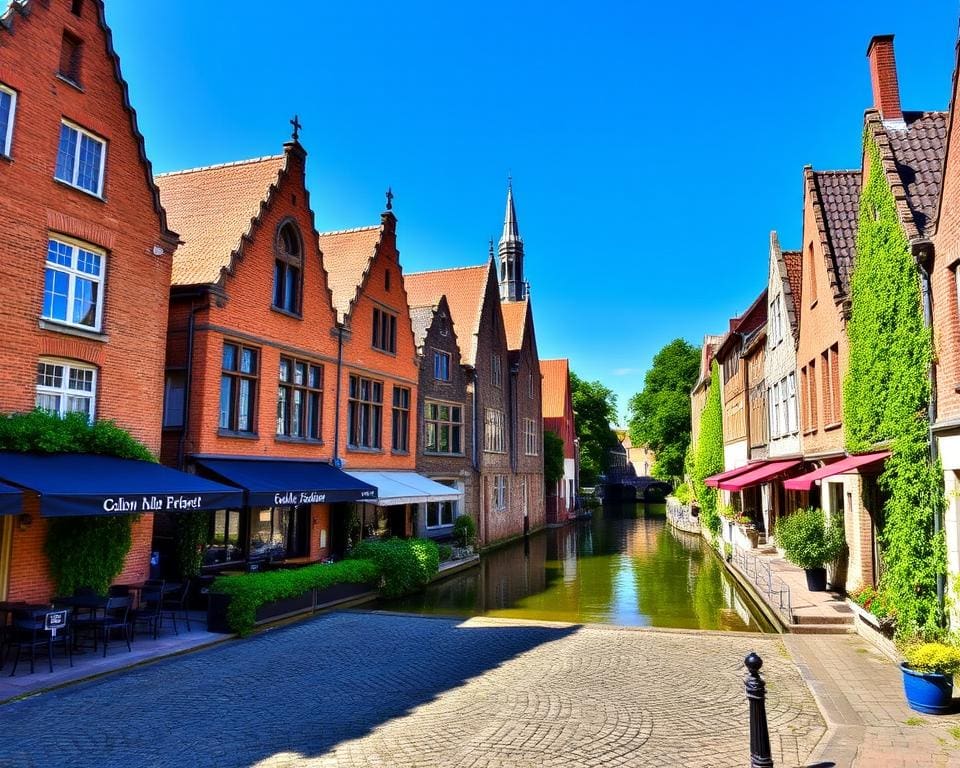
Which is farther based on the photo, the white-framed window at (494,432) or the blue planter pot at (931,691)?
the white-framed window at (494,432)

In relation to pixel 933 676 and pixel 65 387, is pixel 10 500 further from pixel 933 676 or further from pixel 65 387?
pixel 933 676

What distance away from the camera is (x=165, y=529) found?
15625 mm

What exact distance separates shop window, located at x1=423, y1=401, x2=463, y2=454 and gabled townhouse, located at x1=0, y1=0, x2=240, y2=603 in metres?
14.6

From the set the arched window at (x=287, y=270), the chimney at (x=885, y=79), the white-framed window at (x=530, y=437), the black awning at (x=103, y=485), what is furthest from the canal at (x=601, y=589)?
the chimney at (x=885, y=79)

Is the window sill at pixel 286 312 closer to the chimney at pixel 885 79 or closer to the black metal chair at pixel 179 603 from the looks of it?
the black metal chair at pixel 179 603

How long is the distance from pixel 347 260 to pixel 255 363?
8005 millimetres

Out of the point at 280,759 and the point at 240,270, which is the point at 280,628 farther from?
the point at 240,270

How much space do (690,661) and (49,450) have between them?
11096mm

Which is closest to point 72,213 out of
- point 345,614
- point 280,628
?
point 280,628

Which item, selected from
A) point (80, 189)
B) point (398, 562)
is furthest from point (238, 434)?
point (80, 189)

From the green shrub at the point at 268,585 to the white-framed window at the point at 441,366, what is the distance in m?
13.0

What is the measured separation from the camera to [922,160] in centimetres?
1361

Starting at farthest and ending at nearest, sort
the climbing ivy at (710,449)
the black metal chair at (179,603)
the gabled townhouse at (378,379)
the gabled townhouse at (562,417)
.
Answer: the gabled townhouse at (562,417), the climbing ivy at (710,449), the gabled townhouse at (378,379), the black metal chair at (179,603)

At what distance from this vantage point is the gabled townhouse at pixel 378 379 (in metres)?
21.6
